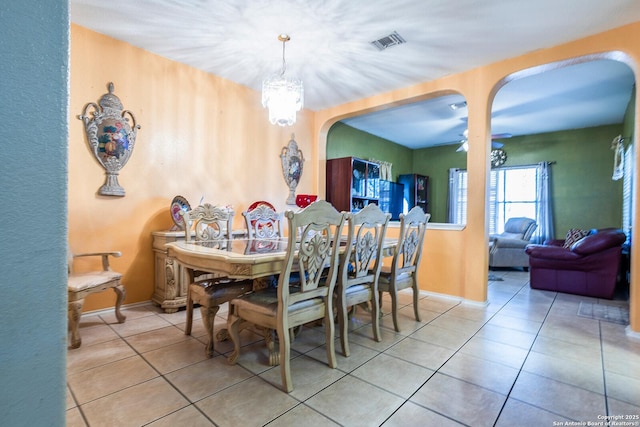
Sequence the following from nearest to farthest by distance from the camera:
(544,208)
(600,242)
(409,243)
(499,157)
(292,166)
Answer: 1. (409,243)
2. (600,242)
3. (292,166)
4. (544,208)
5. (499,157)

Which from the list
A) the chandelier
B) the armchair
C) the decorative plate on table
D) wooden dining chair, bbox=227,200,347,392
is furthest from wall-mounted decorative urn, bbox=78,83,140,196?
the armchair

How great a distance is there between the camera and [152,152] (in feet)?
10.4

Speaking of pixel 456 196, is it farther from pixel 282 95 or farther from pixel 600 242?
pixel 282 95

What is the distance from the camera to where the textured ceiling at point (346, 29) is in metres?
2.39

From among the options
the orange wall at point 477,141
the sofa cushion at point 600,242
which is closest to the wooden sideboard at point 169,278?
the orange wall at point 477,141

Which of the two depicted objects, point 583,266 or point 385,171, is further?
point 385,171

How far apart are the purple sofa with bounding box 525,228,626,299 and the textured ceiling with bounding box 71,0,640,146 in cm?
243

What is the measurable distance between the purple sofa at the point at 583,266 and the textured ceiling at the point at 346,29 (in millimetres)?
2432

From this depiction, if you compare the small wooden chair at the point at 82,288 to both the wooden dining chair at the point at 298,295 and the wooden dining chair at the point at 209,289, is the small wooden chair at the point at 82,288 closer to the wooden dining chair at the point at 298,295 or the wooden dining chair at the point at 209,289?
the wooden dining chair at the point at 209,289

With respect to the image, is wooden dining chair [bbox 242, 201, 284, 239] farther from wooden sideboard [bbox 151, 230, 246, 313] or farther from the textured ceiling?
the textured ceiling


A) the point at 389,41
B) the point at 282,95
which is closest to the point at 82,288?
the point at 282,95

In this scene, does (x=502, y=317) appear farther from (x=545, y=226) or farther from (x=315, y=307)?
(x=545, y=226)

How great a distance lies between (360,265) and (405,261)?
623 millimetres

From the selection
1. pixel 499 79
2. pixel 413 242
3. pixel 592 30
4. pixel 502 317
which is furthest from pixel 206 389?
pixel 592 30
